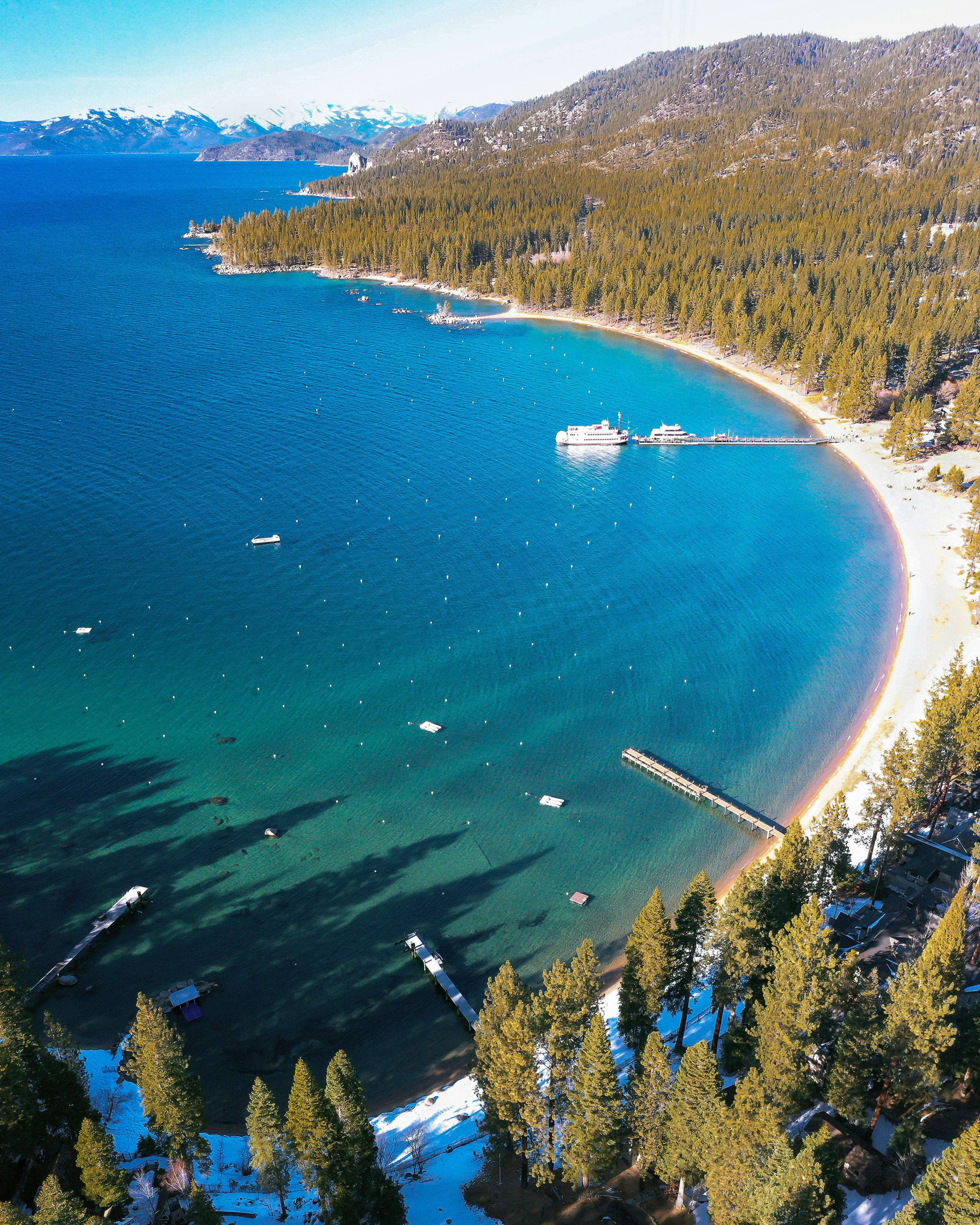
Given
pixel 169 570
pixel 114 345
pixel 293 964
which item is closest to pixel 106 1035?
pixel 293 964

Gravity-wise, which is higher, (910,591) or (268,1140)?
(268,1140)

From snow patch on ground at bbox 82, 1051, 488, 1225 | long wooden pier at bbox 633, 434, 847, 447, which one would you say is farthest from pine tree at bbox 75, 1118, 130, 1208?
long wooden pier at bbox 633, 434, 847, 447

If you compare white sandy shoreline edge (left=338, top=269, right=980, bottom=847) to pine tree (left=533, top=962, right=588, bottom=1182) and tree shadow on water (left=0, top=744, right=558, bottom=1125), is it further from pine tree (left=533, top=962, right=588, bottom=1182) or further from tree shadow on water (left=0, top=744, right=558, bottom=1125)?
pine tree (left=533, top=962, right=588, bottom=1182)

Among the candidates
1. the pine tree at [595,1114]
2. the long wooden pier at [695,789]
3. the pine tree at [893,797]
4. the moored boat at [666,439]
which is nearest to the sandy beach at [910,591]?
the long wooden pier at [695,789]

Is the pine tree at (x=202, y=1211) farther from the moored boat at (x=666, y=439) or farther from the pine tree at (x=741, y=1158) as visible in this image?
the moored boat at (x=666, y=439)

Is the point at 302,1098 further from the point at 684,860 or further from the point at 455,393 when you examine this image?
the point at 455,393

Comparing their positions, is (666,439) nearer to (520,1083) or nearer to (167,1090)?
(520,1083)

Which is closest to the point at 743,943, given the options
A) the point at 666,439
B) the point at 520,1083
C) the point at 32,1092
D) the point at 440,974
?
the point at 520,1083
